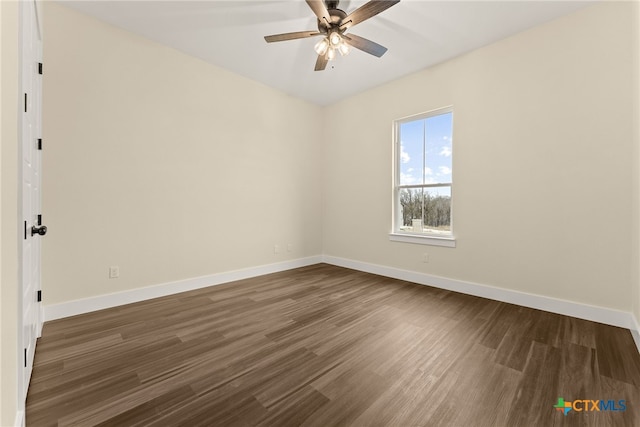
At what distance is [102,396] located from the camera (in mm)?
1529

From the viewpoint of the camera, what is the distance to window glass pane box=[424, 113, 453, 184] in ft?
11.9

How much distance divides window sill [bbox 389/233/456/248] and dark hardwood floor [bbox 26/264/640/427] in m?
0.86

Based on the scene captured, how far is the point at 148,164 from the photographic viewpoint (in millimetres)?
3129

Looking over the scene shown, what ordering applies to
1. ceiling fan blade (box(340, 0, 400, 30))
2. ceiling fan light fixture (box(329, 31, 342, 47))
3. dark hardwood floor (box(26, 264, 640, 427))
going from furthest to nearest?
ceiling fan light fixture (box(329, 31, 342, 47))
ceiling fan blade (box(340, 0, 400, 30))
dark hardwood floor (box(26, 264, 640, 427))

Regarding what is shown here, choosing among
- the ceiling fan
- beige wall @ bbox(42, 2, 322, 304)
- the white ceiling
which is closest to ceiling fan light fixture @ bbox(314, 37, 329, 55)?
the ceiling fan

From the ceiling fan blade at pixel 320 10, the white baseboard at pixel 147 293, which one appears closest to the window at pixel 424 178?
the ceiling fan blade at pixel 320 10

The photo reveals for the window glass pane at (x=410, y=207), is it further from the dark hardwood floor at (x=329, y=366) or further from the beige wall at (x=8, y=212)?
the beige wall at (x=8, y=212)

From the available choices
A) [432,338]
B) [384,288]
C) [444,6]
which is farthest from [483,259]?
[444,6]

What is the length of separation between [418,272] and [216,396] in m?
3.07

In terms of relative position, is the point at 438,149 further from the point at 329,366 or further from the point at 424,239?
the point at 329,366

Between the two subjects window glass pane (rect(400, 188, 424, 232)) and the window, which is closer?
the window

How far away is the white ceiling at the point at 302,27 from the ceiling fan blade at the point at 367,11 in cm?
31

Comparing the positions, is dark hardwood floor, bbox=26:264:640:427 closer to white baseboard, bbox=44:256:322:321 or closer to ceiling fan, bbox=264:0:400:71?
white baseboard, bbox=44:256:322:321

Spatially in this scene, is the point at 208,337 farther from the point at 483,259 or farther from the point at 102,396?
the point at 483,259
